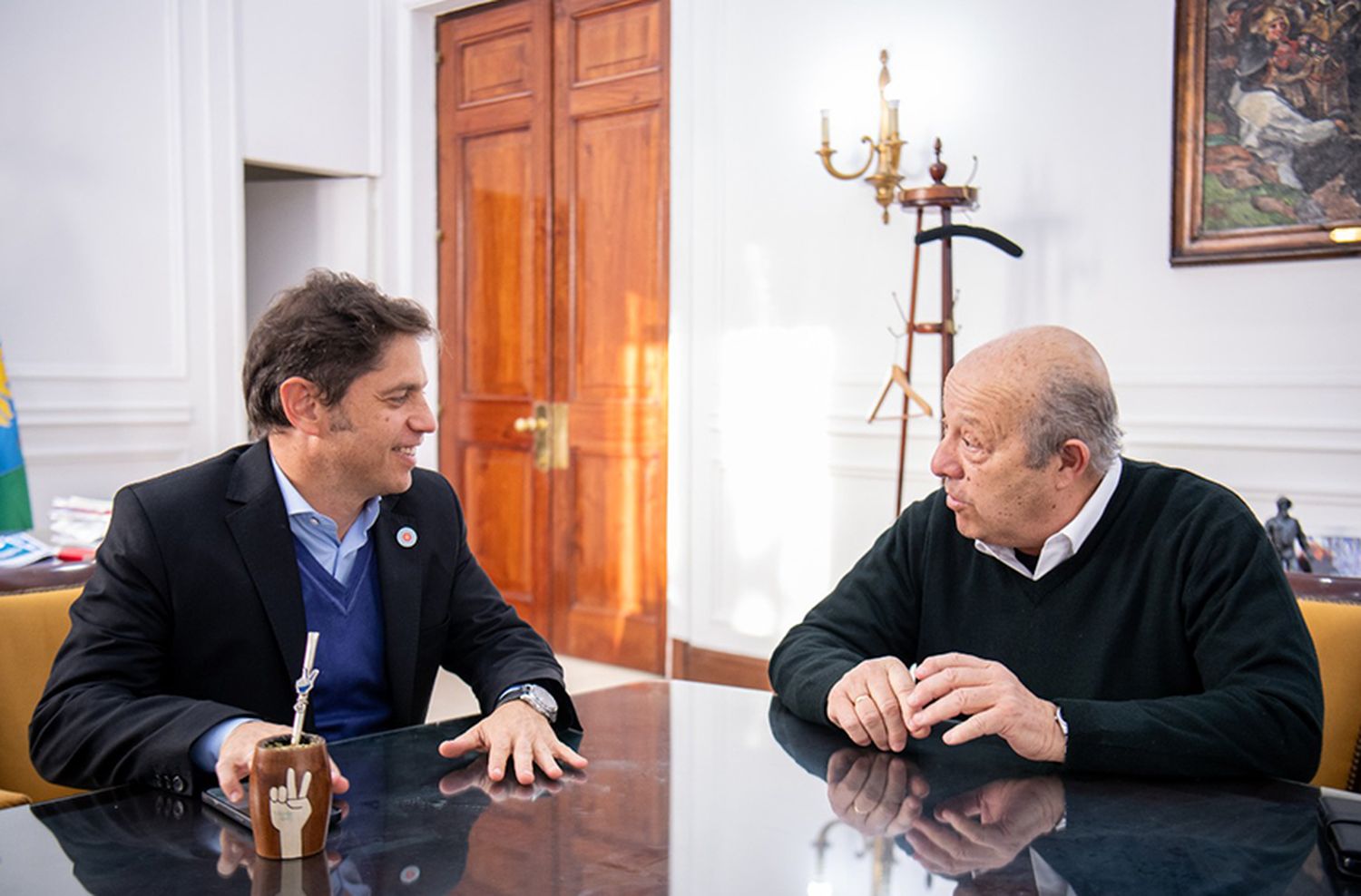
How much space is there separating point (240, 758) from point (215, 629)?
16.5 inches

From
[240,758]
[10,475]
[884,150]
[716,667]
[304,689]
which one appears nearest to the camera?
[304,689]

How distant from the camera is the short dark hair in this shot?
6.14 feet

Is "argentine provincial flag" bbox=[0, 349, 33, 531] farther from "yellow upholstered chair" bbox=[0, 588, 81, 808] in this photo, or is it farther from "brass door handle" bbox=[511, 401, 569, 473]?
"yellow upholstered chair" bbox=[0, 588, 81, 808]

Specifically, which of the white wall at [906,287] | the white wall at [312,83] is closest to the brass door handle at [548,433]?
the white wall at [906,287]

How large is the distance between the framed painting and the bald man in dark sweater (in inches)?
66.6

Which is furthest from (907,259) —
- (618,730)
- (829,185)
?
(618,730)

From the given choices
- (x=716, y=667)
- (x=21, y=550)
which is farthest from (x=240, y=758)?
(x=716, y=667)

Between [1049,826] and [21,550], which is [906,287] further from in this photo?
[1049,826]

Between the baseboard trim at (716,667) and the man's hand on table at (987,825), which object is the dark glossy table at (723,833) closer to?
the man's hand on table at (987,825)

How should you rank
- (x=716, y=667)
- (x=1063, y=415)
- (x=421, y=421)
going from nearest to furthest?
(x=1063, y=415), (x=421, y=421), (x=716, y=667)

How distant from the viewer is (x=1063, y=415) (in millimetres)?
1813

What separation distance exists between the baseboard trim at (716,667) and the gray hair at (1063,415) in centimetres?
287

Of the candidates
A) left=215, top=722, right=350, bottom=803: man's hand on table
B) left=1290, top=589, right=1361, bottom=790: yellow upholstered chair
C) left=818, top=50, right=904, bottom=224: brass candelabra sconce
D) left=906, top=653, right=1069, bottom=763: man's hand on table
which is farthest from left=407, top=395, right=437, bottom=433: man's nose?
left=818, top=50, right=904, bottom=224: brass candelabra sconce

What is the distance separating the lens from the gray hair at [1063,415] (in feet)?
5.94
